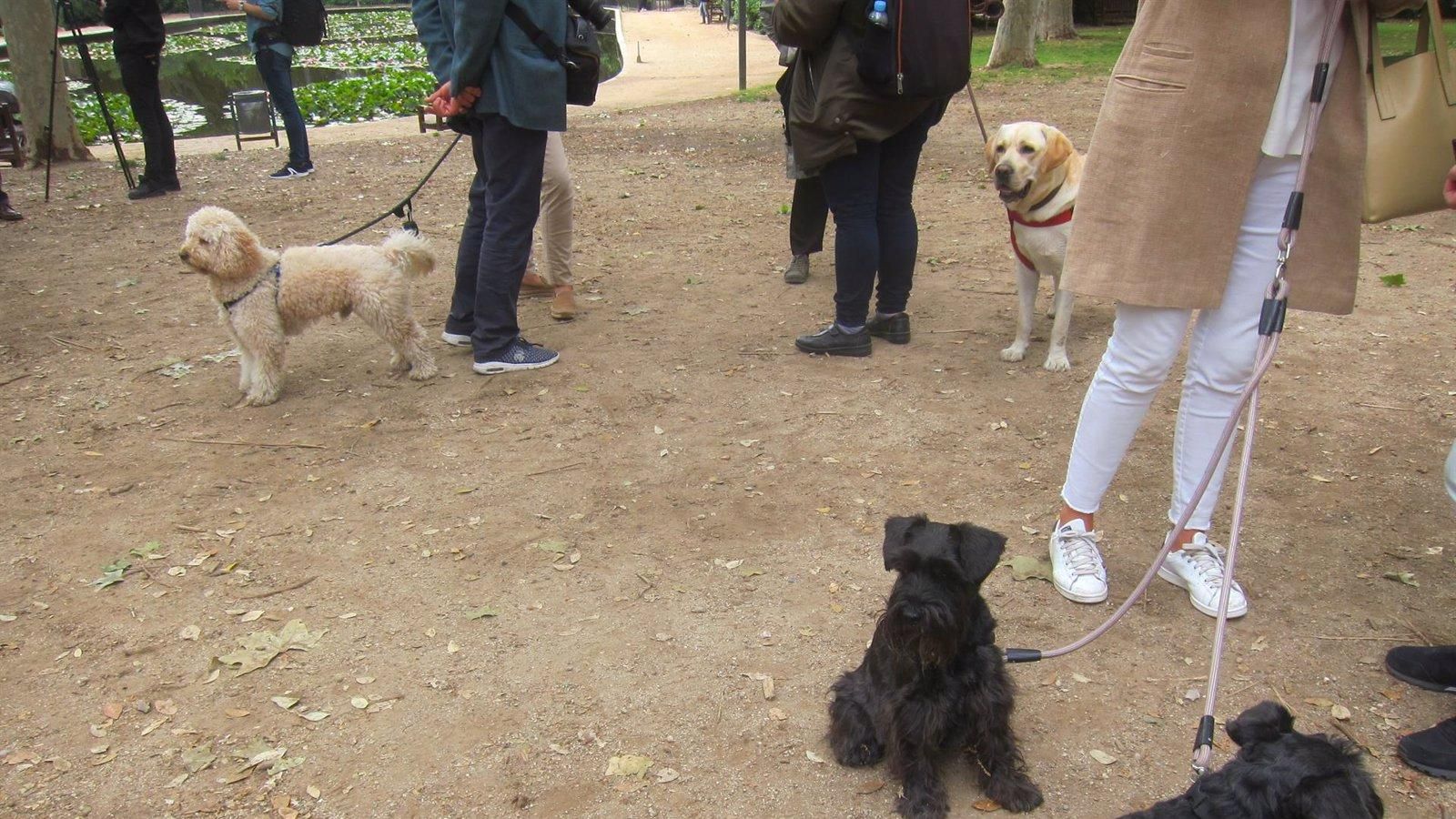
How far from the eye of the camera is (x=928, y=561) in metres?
2.21

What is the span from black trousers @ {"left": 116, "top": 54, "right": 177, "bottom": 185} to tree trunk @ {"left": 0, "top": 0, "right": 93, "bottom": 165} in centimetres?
151

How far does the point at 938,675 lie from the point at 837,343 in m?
2.90

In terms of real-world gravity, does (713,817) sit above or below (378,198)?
below

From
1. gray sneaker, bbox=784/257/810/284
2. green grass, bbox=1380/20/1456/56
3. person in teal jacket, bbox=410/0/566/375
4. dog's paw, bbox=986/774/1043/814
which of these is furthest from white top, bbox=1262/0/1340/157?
green grass, bbox=1380/20/1456/56

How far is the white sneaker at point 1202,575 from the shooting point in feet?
9.78

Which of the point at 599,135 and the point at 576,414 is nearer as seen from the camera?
the point at 576,414

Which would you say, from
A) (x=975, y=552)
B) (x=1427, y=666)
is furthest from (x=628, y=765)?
(x=1427, y=666)

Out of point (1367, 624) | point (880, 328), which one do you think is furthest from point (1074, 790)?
point (880, 328)

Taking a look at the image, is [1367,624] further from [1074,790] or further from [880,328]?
[880,328]

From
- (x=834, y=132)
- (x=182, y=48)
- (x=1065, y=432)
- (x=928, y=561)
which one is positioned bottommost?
(x=1065, y=432)

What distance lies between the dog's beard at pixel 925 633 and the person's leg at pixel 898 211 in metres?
2.92

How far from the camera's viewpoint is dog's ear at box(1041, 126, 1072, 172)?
4496mm

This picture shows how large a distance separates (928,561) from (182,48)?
1240 inches

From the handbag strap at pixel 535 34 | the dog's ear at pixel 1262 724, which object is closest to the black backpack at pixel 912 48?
the handbag strap at pixel 535 34
